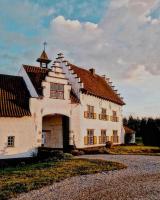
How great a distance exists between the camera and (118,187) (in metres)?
15.2

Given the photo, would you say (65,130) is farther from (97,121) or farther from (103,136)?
(103,136)

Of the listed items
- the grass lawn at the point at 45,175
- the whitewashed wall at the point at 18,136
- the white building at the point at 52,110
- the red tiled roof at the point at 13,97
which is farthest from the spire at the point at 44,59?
the grass lawn at the point at 45,175

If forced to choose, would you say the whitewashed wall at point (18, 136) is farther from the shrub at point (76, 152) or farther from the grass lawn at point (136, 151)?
the grass lawn at point (136, 151)

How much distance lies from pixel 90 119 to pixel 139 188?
22.9 metres

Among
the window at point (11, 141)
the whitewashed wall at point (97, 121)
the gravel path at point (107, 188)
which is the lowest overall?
the gravel path at point (107, 188)

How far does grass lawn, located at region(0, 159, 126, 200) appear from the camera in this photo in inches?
610

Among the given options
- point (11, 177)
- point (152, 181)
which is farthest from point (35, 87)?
point (152, 181)

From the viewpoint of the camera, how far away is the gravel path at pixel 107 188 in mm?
13625

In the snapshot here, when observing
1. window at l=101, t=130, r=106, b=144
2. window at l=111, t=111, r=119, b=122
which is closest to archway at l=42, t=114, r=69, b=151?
window at l=101, t=130, r=106, b=144

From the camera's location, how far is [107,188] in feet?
49.5

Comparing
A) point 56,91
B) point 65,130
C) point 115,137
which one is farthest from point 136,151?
point 56,91

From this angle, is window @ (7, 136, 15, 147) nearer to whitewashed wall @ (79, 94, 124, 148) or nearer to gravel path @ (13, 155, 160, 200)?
whitewashed wall @ (79, 94, 124, 148)

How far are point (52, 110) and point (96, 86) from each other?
9955 millimetres

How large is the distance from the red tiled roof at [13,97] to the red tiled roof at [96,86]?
6.97 m
